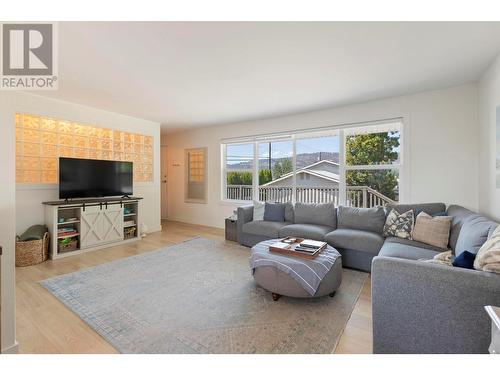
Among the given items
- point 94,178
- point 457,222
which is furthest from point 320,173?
point 94,178

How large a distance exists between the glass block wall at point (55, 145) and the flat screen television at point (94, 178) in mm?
286

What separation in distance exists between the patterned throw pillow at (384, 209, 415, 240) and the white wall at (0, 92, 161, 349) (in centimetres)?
365

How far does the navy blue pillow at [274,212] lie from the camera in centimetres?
399

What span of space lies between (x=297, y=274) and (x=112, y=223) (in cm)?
341

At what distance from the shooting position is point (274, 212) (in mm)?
4020

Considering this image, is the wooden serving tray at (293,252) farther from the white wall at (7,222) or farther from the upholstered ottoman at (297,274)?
the white wall at (7,222)

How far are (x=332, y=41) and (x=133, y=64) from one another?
202cm

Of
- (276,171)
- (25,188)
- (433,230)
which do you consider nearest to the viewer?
(433,230)

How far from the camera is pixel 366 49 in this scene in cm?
218

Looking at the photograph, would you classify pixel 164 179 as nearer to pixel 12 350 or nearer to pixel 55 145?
pixel 55 145

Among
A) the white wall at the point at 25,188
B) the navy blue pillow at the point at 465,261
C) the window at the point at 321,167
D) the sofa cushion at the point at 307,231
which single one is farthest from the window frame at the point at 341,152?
the navy blue pillow at the point at 465,261
